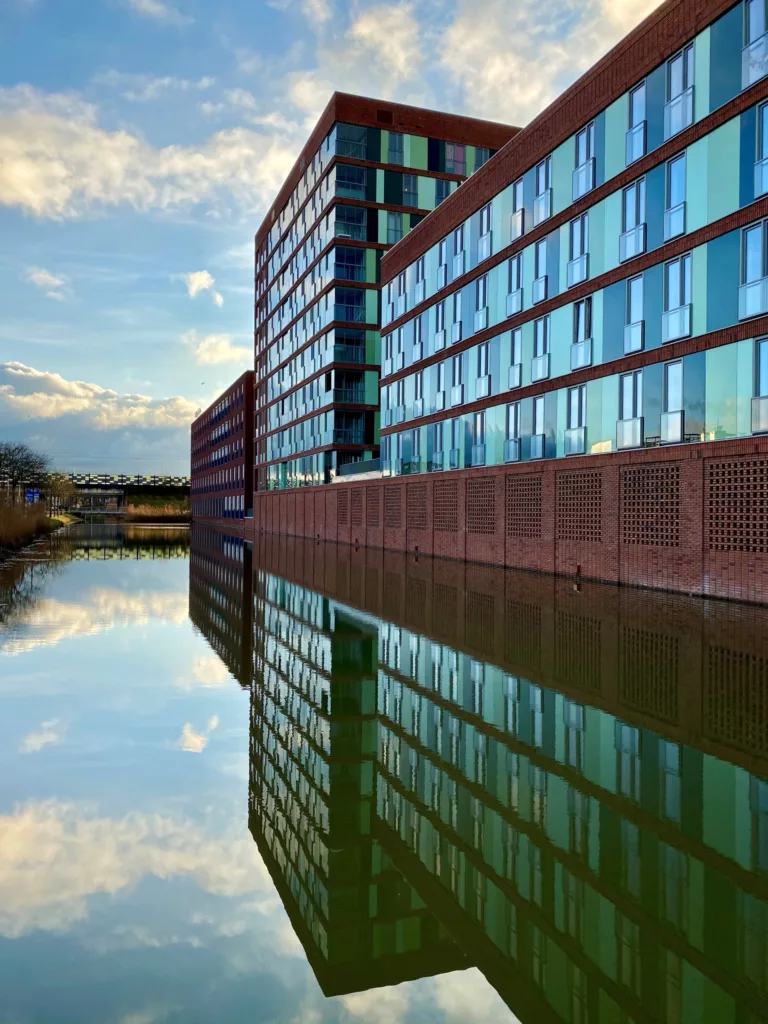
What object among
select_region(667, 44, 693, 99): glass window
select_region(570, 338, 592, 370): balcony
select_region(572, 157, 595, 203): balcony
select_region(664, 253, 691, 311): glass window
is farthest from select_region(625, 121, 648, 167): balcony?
select_region(570, 338, 592, 370): balcony

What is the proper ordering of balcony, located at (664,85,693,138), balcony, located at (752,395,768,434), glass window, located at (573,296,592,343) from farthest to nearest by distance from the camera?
glass window, located at (573,296,592,343)
balcony, located at (664,85,693,138)
balcony, located at (752,395,768,434)

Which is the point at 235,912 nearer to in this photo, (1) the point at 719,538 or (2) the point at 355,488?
(1) the point at 719,538

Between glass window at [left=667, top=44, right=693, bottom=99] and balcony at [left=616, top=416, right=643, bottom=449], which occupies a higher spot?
glass window at [left=667, top=44, right=693, bottom=99]

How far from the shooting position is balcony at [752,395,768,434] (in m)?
19.2

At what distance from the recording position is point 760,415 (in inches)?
764

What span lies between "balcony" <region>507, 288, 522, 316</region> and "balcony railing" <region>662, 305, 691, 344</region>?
9186mm

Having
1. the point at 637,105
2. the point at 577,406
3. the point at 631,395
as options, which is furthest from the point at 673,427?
the point at 637,105

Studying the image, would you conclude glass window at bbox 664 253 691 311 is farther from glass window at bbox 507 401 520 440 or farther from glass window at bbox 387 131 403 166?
glass window at bbox 387 131 403 166

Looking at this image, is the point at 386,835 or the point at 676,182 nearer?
the point at 386,835

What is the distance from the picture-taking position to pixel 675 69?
22.6 metres

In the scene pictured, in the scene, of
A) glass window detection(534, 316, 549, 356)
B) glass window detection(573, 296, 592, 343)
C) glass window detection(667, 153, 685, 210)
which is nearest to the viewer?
glass window detection(667, 153, 685, 210)

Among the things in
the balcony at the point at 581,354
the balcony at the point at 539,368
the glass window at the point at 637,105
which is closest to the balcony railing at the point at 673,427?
the balcony at the point at 581,354

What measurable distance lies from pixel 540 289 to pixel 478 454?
7.45m

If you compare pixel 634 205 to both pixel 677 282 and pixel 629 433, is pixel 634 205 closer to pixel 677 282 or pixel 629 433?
pixel 677 282
